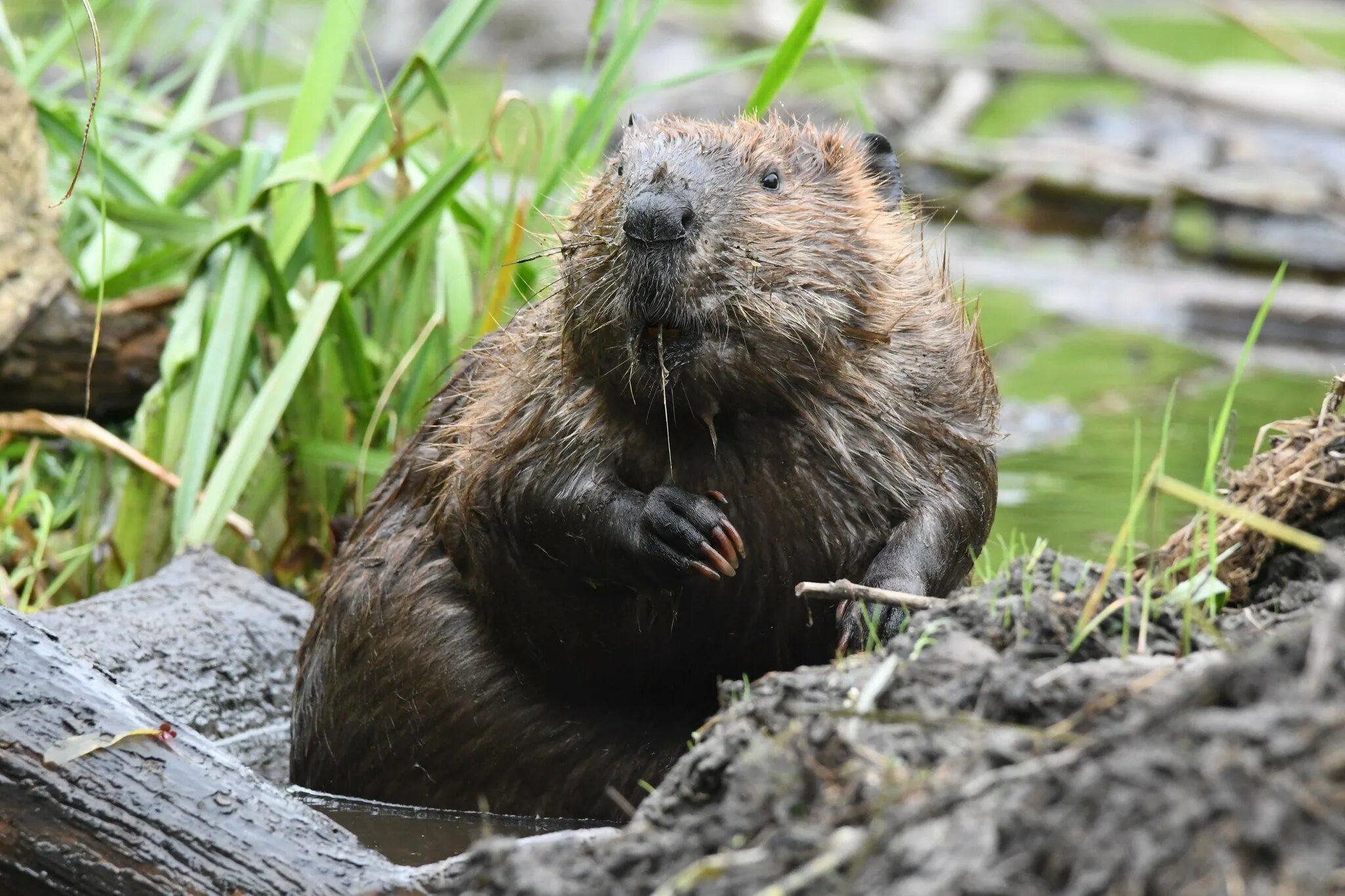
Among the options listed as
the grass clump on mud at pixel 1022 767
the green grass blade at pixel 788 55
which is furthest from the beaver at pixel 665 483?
the green grass blade at pixel 788 55

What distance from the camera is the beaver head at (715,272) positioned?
2.60 m

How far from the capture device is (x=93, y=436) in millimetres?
4336

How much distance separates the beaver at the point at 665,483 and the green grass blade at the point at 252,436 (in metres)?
0.79

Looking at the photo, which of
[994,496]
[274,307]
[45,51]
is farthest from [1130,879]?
[45,51]

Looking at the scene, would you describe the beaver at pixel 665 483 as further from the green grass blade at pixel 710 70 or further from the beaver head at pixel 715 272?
the green grass blade at pixel 710 70

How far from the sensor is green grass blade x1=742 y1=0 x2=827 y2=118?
397 cm

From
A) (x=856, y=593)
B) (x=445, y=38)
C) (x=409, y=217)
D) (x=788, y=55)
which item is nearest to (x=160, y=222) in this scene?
(x=409, y=217)

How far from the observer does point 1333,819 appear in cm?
143

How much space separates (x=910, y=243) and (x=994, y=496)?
21.0 inches

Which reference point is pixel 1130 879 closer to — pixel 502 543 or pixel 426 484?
pixel 502 543

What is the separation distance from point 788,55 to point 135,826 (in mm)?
2598

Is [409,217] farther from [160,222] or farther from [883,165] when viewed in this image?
[883,165]

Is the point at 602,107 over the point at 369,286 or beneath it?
over

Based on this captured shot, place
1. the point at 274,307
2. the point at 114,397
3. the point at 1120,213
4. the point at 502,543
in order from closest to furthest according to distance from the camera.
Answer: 1. the point at 502,543
2. the point at 274,307
3. the point at 114,397
4. the point at 1120,213
